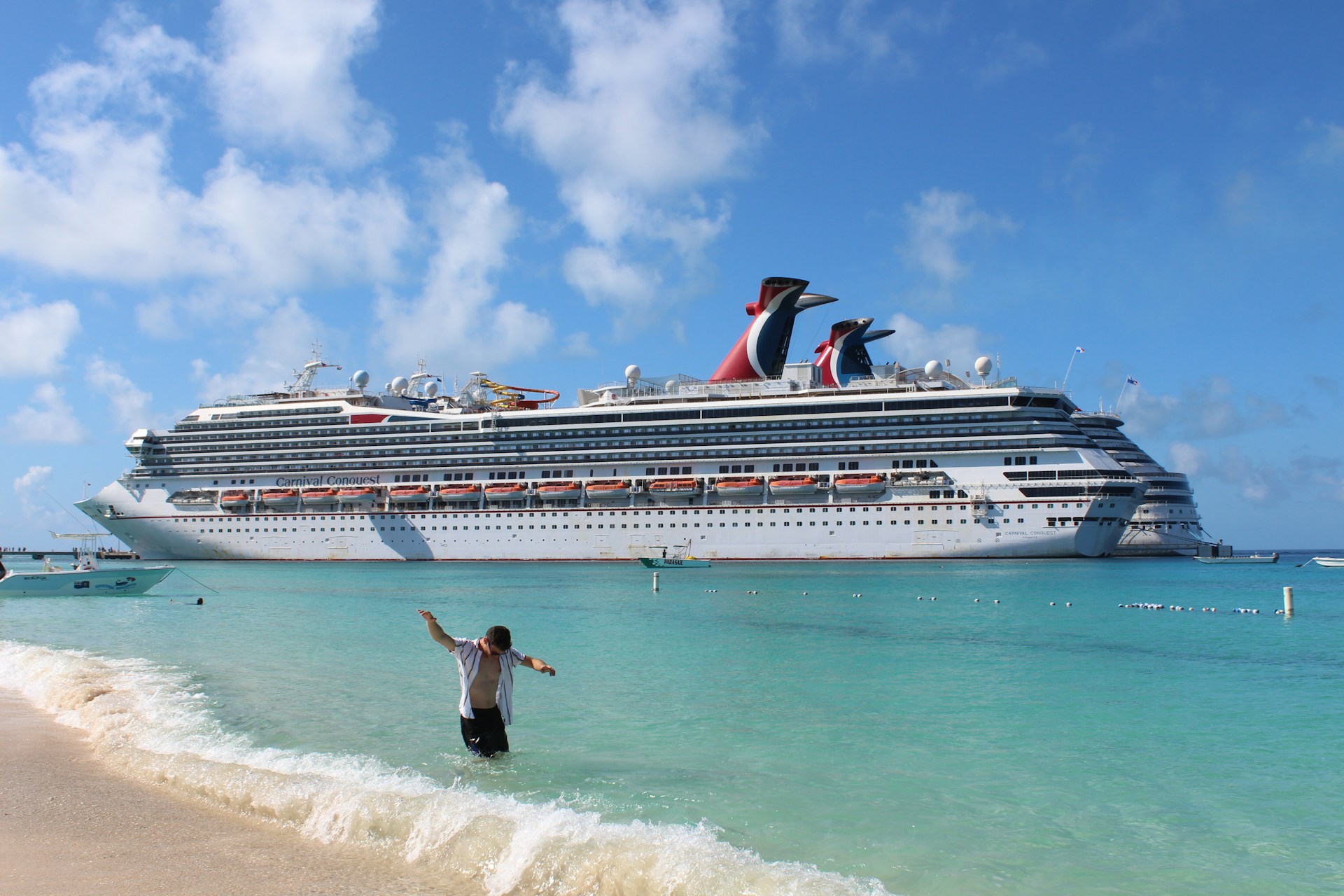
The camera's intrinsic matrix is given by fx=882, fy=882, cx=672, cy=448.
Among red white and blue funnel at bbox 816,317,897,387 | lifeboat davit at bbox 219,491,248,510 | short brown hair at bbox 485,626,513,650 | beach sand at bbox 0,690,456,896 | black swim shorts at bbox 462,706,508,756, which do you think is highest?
red white and blue funnel at bbox 816,317,897,387

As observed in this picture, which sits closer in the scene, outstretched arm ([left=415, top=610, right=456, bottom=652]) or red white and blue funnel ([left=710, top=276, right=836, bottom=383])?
outstretched arm ([left=415, top=610, right=456, bottom=652])

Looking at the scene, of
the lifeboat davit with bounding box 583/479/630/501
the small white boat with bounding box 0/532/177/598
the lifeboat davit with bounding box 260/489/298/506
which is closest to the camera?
the small white boat with bounding box 0/532/177/598

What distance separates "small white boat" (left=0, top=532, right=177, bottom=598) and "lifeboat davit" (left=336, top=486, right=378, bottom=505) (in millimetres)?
30228

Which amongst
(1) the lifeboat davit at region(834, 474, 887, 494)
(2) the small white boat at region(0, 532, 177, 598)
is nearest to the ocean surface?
(2) the small white boat at region(0, 532, 177, 598)

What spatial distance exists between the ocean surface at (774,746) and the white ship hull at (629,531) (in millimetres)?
29681

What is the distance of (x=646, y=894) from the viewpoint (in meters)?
5.95

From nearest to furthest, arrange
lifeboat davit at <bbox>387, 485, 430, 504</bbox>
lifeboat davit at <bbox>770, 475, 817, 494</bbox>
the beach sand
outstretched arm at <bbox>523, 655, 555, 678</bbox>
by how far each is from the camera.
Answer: the beach sand → outstretched arm at <bbox>523, 655, 555, 678</bbox> → lifeboat davit at <bbox>770, 475, 817, 494</bbox> → lifeboat davit at <bbox>387, 485, 430, 504</bbox>

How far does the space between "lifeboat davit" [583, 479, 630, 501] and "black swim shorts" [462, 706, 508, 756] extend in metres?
52.4

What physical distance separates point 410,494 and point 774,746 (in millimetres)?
59851

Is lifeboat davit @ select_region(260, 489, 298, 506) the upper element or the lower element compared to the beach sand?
upper

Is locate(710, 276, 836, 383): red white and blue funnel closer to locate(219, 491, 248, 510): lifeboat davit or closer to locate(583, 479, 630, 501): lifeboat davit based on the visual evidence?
locate(583, 479, 630, 501): lifeboat davit

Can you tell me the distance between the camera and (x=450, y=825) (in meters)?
6.91

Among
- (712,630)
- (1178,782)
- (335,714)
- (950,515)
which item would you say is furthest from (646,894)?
(950,515)

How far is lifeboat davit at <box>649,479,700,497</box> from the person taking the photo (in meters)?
59.9
